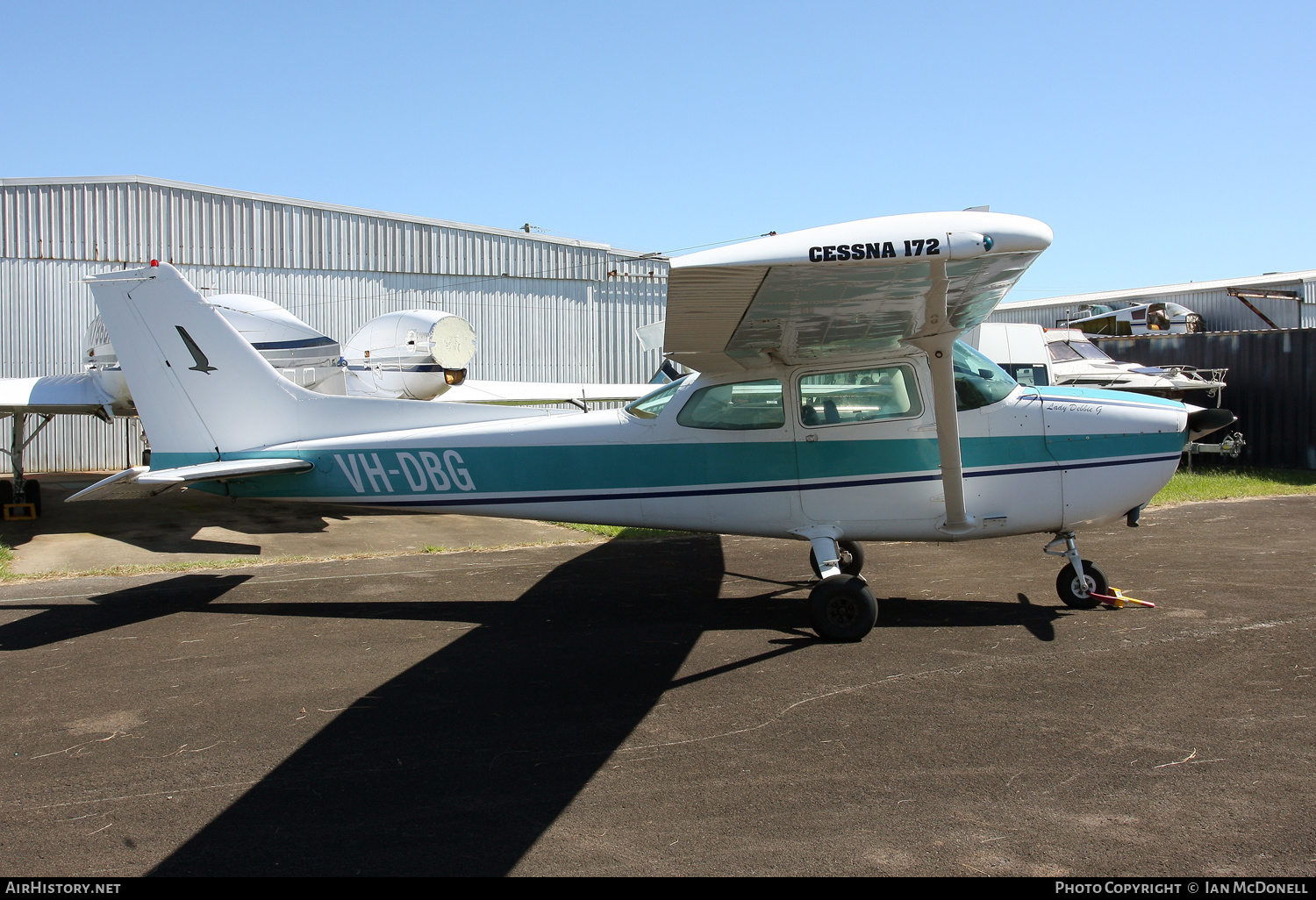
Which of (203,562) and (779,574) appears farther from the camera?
(203,562)

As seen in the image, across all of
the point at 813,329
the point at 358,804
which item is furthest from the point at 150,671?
the point at 813,329

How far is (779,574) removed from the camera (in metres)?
8.02

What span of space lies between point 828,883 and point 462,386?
13661 mm

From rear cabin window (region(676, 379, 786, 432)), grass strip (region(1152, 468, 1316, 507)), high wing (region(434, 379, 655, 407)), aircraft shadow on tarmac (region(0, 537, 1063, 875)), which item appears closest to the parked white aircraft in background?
grass strip (region(1152, 468, 1316, 507))

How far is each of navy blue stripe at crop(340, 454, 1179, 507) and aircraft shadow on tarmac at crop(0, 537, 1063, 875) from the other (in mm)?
836

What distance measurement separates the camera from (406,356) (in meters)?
13.6

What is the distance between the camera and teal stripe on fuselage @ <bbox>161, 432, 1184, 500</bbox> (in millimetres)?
6414

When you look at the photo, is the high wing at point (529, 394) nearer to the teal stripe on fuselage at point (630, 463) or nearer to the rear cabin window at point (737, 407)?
the teal stripe on fuselage at point (630, 463)

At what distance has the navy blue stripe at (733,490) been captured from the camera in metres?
6.39

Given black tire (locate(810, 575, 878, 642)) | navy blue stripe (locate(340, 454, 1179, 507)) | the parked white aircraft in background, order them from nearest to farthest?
black tire (locate(810, 575, 878, 642))
navy blue stripe (locate(340, 454, 1179, 507))
the parked white aircraft in background

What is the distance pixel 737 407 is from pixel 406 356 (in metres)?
8.30

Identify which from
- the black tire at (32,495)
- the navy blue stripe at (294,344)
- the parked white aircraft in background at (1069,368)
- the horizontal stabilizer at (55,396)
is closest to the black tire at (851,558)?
the parked white aircraft in background at (1069,368)

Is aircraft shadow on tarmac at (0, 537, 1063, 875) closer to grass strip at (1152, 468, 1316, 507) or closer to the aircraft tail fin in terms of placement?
the aircraft tail fin

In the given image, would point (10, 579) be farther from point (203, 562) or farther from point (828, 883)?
point (828, 883)
